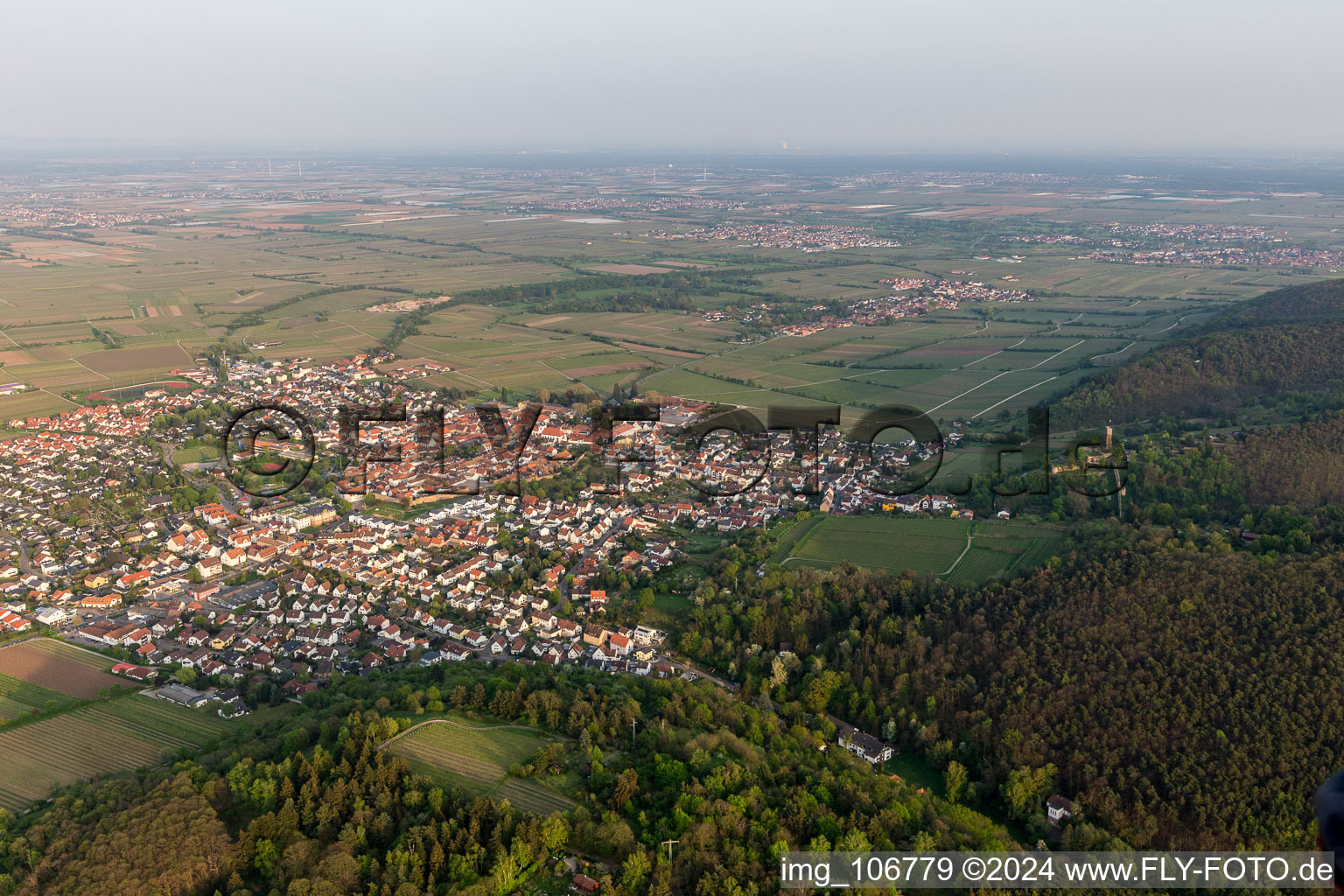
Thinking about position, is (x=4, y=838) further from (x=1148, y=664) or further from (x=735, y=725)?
(x=1148, y=664)

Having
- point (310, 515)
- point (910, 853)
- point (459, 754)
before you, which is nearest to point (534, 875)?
point (459, 754)

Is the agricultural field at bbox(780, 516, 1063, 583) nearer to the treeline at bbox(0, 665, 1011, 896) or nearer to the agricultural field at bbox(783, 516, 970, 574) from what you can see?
the agricultural field at bbox(783, 516, 970, 574)

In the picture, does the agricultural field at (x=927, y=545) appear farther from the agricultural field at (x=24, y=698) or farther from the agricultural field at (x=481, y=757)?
the agricultural field at (x=24, y=698)

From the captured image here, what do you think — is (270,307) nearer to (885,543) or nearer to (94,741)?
(94,741)

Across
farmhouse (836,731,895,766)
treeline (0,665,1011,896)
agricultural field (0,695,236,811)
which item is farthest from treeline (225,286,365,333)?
farmhouse (836,731,895,766)

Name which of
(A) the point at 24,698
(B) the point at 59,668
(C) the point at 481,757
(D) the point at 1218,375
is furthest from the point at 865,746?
(D) the point at 1218,375
